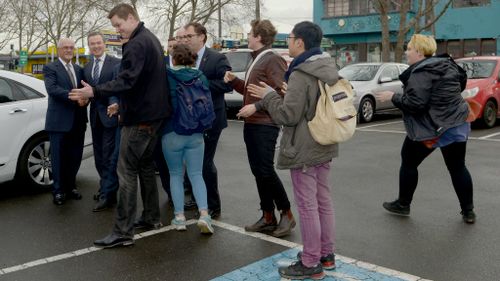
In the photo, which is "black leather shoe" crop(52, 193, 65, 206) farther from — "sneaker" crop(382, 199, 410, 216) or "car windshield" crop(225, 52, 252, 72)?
"car windshield" crop(225, 52, 252, 72)

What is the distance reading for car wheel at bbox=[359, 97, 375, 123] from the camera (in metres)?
14.6

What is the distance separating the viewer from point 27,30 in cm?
6475

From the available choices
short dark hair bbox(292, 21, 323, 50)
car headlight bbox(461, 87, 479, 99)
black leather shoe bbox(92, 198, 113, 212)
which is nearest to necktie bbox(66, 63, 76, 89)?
black leather shoe bbox(92, 198, 113, 212)

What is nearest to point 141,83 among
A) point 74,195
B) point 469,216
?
point 74,195

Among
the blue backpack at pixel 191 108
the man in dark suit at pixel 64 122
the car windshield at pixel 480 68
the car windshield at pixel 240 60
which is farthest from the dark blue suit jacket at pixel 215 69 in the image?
the car windshield at pixel 240 60

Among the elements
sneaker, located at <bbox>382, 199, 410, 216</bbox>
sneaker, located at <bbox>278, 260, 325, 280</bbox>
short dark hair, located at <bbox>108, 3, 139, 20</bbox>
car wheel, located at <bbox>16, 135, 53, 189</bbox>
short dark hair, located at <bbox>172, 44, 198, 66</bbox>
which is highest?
short dark hair, located at <bbox>108, 3, 139, 20</bbox>

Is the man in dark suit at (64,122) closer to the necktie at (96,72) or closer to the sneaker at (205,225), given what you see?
the necktie at (96,72)

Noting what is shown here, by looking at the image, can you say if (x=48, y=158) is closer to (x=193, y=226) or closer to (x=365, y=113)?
(x=193, y=226)

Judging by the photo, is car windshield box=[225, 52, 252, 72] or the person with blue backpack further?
car windshield box=[225, 52, 252, 72]

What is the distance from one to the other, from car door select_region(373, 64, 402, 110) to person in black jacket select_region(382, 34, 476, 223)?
380 inches

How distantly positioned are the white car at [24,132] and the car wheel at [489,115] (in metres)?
9.68

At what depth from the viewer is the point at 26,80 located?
269 inches

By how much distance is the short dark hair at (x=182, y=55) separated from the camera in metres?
4.91

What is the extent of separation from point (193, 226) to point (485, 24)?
115 ft
